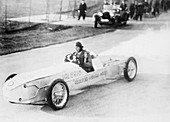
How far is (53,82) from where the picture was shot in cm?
283

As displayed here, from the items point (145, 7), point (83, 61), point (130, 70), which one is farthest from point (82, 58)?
point (145, 7)

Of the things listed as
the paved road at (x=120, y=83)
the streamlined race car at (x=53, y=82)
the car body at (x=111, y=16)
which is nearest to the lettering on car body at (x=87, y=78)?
the streamlined race car at (x=53, y=82)

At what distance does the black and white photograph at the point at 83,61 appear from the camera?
2877 mm

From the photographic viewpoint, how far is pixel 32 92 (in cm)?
281

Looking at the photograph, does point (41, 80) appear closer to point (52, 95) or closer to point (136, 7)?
point (52, 95)

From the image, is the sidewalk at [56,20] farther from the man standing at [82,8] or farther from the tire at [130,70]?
the tire at [130,70]

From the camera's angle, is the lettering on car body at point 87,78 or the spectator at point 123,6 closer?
the lettering on car body at point 87,78

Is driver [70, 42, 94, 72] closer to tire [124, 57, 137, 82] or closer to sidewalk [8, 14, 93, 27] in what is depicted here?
sidewalk [8, 14, 93, 27]

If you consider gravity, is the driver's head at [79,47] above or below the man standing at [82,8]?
below

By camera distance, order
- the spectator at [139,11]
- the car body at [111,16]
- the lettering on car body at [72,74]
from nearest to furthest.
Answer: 1. the lettering on car body at [72,74]
2. the car body at [111,16]
3. the spectator at [139,11]

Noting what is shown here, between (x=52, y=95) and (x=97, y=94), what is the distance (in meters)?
0.45

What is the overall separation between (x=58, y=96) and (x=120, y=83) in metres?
0.70

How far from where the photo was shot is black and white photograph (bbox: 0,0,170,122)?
2.88m

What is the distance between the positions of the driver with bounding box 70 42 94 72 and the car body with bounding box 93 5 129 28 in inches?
11.1
